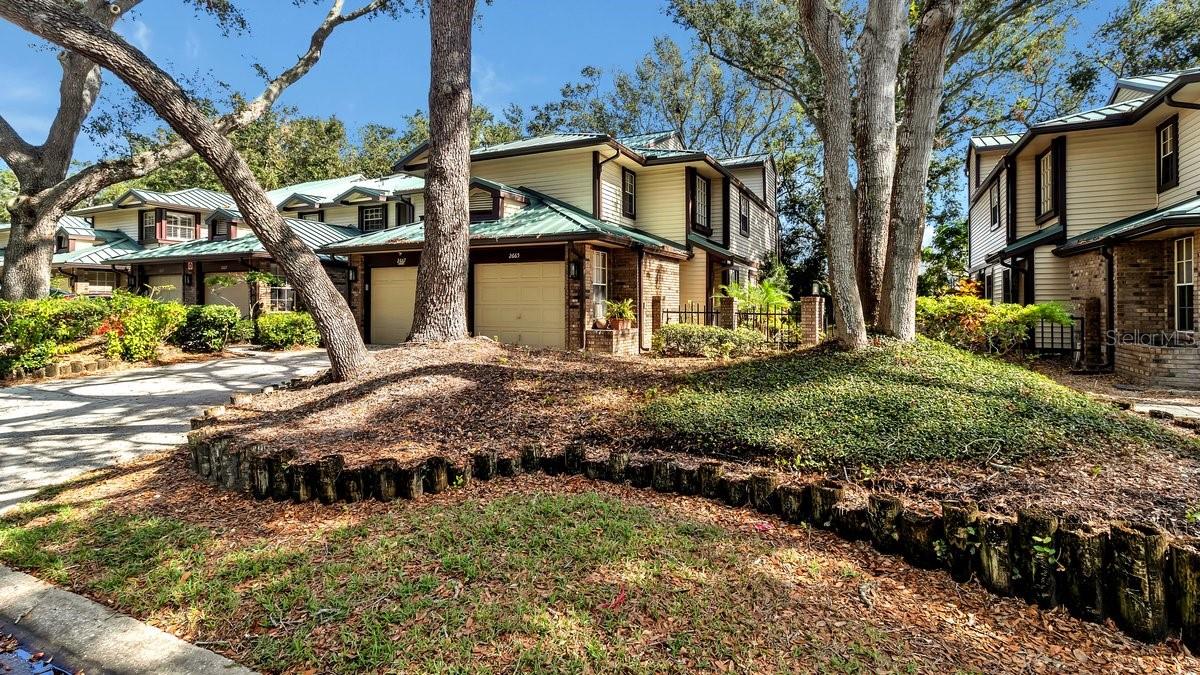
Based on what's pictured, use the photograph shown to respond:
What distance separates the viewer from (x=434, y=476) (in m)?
3.74

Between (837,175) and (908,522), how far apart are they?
14.4 feet

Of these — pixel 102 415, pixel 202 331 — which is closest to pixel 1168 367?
pixel 102 415

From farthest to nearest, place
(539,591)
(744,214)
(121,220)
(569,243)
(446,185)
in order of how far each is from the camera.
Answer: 1. (121,220)
2. (744,214)
3. (569,243)
4. (446,185)
5. (539,591)

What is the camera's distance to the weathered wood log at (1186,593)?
2180mm

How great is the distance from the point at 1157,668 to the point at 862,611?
1011 mm

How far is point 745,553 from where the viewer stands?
114 inches

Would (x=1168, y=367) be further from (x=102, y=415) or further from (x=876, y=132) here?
(x=102, y=415)

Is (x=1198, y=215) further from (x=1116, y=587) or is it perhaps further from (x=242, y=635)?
(x=242, y=635)

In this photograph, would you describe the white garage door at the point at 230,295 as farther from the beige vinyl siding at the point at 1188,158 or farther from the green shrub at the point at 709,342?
the beige vinyl siding at the point at 1188,158

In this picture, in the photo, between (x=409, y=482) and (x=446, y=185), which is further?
(x=446, y=185)

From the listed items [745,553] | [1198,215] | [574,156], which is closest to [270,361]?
[574,156]

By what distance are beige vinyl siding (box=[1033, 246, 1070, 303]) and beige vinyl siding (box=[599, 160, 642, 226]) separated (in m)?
10.2

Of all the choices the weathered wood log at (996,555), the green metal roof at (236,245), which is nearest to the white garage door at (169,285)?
the green metal roof at (236,245)

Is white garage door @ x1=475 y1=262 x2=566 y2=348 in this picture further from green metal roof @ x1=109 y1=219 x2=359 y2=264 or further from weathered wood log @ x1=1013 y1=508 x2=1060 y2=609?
weathered wood log @ x1=1013 y1=508 x2=1060 y2=609
